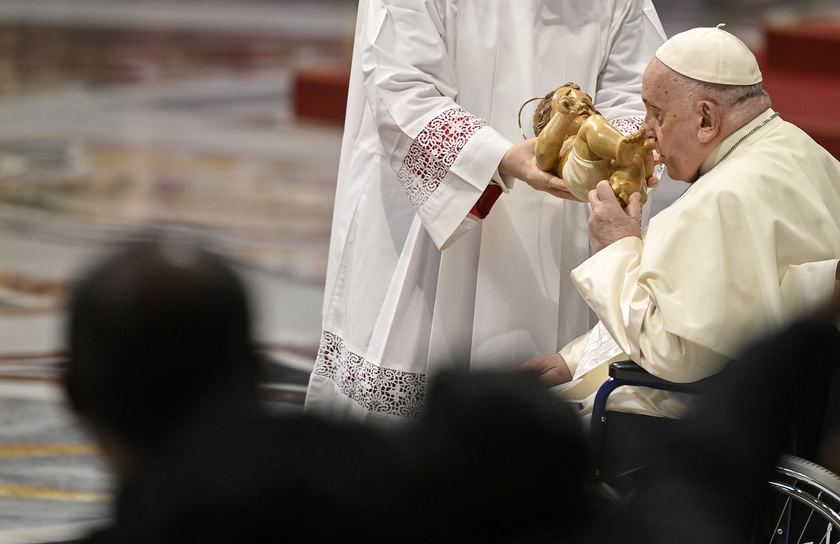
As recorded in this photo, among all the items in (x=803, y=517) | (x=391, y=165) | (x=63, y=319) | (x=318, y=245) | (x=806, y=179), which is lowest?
(x=318, y=245)

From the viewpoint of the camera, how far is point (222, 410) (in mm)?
1025

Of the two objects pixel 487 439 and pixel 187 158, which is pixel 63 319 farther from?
pixel 187 158

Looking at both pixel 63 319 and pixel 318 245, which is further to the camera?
pixel 318 245

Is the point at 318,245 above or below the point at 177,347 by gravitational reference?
below

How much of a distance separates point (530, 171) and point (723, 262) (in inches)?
22.3

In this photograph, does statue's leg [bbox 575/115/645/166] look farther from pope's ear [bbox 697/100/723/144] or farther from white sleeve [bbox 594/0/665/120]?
white sleeve [bbox 594/0/665/120]

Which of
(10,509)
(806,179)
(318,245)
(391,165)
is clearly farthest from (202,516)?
(318,245)

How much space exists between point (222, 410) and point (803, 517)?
177 centimetres

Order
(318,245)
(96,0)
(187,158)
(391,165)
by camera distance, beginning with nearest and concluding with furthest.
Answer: (391,165), (318,245), (187,158), (96,0)

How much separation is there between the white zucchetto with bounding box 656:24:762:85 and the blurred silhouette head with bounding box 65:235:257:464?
173 cm

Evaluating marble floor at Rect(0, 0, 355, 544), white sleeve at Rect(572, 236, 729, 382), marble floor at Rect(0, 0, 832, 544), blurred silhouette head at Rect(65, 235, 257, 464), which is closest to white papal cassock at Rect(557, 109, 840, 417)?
white sleeve at Rect(572, 236, 729, 382)

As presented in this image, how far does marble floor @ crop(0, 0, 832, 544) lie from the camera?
11.8 feet

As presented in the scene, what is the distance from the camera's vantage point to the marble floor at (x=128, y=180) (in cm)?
358

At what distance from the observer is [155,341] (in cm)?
104
